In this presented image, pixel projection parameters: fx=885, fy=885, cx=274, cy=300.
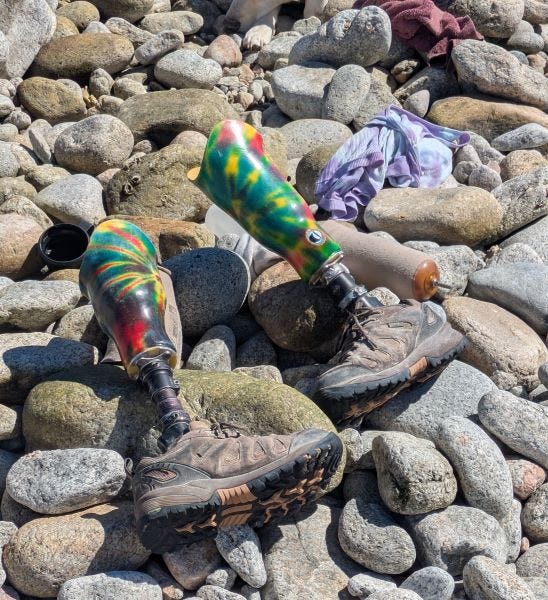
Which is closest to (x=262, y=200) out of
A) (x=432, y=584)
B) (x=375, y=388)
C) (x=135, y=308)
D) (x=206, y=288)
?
(x=206, y=288)

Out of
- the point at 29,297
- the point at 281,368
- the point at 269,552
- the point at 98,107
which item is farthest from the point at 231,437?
the point at 98,107

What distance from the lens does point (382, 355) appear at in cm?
399

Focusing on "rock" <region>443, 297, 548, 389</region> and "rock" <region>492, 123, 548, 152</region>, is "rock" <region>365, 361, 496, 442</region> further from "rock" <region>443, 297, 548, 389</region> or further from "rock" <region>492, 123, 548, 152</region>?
"rock" <region>492, 123, 548, 152</region>

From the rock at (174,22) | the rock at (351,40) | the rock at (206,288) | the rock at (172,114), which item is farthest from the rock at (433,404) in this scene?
the rock at (174,22)

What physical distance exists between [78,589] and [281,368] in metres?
1.78

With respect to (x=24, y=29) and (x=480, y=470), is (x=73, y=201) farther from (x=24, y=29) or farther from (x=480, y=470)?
(x=480, y=470)

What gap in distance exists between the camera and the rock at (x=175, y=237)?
209 inches

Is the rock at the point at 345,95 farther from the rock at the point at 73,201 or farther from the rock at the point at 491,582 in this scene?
the rock at the point at 491,582

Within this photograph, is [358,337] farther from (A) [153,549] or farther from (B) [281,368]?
(A) [153,549]

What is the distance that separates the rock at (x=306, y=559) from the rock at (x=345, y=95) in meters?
4.23

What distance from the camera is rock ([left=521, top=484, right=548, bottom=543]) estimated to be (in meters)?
3.69

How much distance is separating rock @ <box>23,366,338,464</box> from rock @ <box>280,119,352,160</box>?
3.27 m

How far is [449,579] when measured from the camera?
3.28 metres

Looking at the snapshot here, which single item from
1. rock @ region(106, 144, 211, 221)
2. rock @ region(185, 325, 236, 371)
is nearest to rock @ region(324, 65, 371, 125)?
rock @ region(106, 144, 211, 221)
